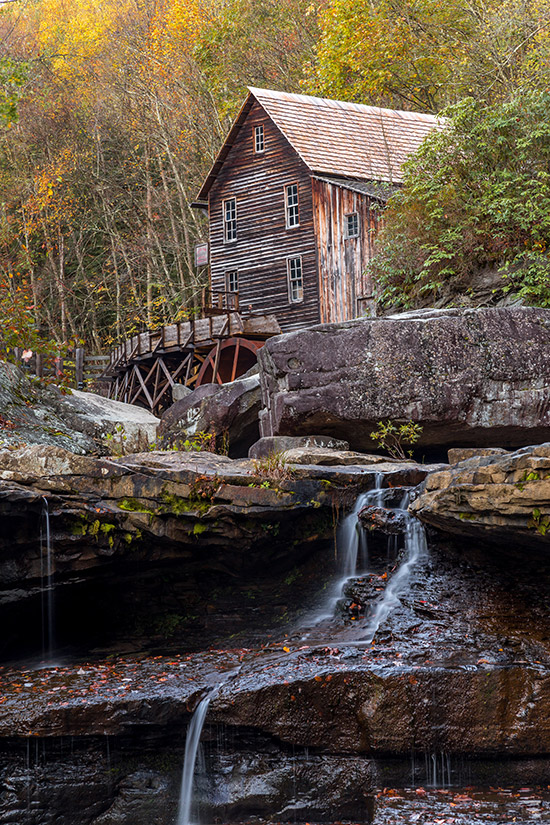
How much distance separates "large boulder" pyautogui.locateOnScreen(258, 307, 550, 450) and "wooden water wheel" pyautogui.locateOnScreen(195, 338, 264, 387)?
1292 cm

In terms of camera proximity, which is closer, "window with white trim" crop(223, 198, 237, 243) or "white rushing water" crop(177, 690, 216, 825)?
"white rushing water" crop(177, 690, 216, 825)

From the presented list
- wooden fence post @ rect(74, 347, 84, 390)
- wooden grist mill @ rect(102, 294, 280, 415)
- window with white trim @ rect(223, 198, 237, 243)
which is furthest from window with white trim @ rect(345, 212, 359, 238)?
wooden fence post @ rect(74, 347, 84, 390)

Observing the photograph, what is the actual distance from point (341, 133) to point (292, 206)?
9.77ft

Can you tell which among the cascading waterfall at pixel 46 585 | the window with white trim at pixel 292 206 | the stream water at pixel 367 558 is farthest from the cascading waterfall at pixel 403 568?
the window with white trim at pixel 292 206

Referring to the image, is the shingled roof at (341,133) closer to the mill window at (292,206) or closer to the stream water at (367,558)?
the mill window at (292,206)

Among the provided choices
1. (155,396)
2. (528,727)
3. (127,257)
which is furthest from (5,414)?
(127,257)

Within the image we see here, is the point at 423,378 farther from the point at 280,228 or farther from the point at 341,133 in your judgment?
the point at 341,133

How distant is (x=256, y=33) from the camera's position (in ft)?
119

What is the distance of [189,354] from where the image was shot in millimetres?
28094

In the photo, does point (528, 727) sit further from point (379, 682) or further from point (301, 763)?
point (301, 763)

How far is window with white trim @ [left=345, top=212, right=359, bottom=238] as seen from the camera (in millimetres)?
25609

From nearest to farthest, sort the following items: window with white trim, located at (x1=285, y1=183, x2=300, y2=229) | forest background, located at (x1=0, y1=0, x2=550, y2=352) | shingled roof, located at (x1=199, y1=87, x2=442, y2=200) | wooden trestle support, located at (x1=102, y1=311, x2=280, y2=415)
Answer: wooden trestle support, located at (x1=102, y1=311, x2=280, y2=415) < shingled roof, located at (x1=199, y1=87, x2=442, y2=200) < window with white trim, located at (x1=285, y1=183, x2=300, y2=229) < forest background, located at (x1=0, y1=0, x2=550, y2=352)

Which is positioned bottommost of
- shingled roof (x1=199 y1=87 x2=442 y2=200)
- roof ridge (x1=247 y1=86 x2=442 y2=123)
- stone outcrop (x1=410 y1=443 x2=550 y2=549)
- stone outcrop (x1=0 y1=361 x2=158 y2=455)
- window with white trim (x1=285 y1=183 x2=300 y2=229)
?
stone outcrop (x1=410 y1=443 x2=550 y2=549)

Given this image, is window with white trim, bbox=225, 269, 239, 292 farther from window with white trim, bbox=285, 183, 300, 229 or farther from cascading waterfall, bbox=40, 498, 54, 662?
cascading waterfall, bbox=40, 498, 54, 662
